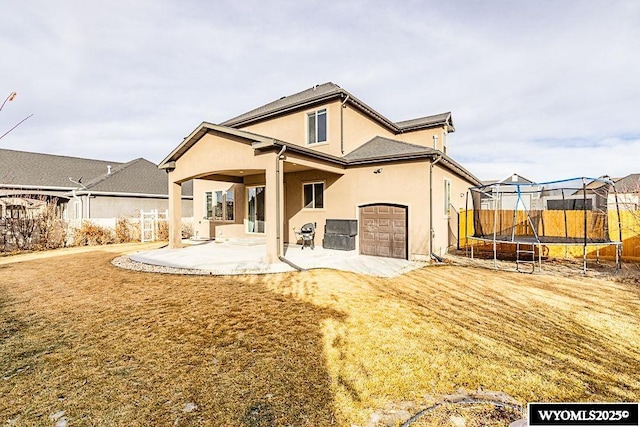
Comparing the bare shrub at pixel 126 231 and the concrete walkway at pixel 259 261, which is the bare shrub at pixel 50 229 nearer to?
the bare shrub at pixel 126 231

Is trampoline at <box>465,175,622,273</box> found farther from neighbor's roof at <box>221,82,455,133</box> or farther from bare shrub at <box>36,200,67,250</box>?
bare shrub at <box>36,200,67,250</box>

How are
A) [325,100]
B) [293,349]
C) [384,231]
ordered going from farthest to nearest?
[325,100], [384,231], [293,349]

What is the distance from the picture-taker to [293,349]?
384 cm

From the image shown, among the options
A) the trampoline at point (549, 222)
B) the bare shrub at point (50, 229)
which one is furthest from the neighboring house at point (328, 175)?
the bare shrub at point (50, 229)

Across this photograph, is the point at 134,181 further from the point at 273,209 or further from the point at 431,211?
the point at 431,211

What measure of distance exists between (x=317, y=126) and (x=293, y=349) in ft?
33.5

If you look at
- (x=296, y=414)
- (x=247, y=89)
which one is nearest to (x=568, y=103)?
(x=247, y=89)

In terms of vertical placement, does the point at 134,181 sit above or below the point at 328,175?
above

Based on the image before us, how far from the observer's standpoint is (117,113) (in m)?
20.6

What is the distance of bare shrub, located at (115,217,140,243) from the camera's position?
53.6ft

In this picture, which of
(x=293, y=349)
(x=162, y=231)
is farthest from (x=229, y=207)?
(x=293, y=349)

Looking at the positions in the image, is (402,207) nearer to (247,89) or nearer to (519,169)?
(247,89)

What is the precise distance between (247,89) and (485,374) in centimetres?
1929

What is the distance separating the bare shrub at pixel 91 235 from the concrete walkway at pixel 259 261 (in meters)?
6.07
